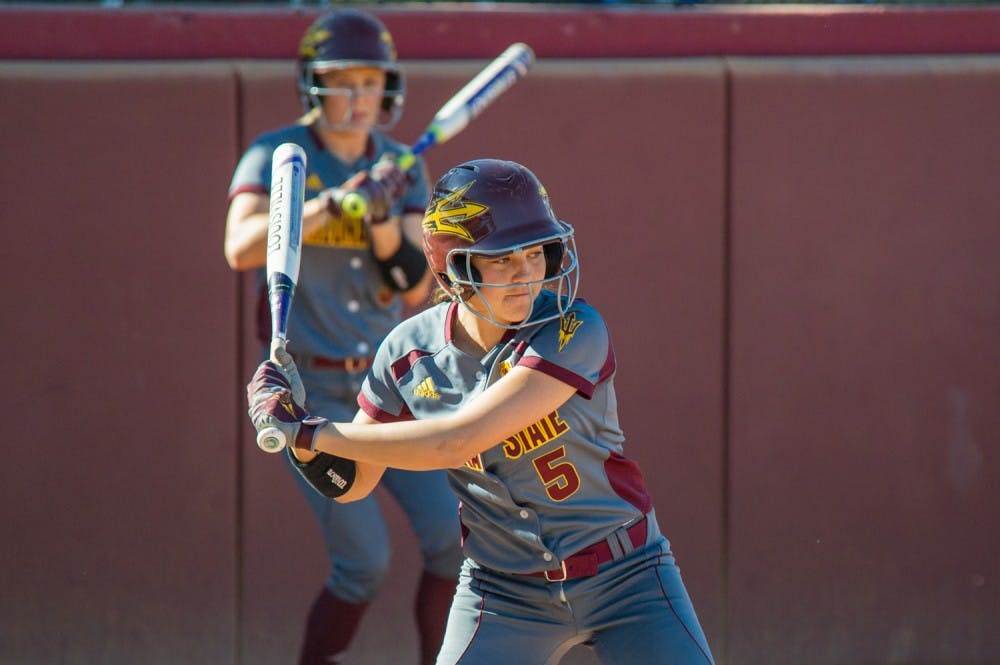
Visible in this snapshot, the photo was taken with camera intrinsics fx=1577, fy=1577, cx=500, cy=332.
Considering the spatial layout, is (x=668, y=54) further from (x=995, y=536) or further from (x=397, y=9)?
(x=995, y=536)

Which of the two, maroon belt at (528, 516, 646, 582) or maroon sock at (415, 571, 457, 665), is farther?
maroon sock at (415, 571, 457, 665)

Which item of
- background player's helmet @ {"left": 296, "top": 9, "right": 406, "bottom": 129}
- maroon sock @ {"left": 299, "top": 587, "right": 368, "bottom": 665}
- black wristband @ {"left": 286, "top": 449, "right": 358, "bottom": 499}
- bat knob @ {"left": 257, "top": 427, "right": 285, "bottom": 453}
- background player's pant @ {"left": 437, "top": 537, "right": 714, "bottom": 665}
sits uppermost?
background player's helmet @ {"left": 296, "top": 9, "right": 406, "bottom": 129}

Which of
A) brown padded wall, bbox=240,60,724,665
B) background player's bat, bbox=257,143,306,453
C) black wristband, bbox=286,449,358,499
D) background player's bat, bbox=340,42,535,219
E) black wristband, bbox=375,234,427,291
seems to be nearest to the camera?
black wristband, bbox=286,449,358,499

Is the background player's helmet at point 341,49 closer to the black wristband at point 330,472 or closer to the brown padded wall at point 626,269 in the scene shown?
the brown padded wall at point 626,269

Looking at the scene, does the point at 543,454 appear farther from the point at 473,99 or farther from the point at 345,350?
the point at 473,99

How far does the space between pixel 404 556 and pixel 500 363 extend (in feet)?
7.42

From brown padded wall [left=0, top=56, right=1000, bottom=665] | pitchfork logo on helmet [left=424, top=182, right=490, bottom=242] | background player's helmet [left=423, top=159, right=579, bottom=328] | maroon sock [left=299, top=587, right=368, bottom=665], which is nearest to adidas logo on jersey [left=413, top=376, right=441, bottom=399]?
background player's helmet [left=423, top=159, right=579, bottom=328]

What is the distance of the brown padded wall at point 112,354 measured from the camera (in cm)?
524

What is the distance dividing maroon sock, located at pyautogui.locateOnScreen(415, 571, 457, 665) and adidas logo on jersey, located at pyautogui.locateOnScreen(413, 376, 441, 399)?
130 centimetres

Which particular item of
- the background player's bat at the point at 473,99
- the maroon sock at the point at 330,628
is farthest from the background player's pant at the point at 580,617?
the background player's bat at the point at 473,99

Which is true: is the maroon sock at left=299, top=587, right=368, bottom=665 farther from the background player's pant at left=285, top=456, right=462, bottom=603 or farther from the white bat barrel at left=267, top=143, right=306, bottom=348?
the white bat barrel at left=267, top=143, right=306, bottom=348

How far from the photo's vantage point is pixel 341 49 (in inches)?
185

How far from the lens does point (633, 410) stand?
217 inches

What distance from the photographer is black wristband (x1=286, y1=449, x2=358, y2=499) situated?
3393 mm
